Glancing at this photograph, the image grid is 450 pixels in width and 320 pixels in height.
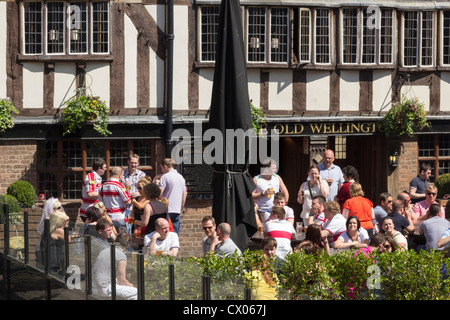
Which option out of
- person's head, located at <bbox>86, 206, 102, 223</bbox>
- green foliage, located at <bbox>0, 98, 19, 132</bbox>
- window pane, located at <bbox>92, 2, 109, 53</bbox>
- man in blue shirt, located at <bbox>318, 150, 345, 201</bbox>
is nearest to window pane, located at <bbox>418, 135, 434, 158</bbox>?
man in blue shirt, located at <bbox>318, 150, 345, 201</bbox>

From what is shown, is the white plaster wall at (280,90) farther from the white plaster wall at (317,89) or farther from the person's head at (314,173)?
the person's head at (314,173)

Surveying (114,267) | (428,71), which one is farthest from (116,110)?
(114,267)

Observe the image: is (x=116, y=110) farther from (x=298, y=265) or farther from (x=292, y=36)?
(x=298, y=265)

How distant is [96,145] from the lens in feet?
62.1

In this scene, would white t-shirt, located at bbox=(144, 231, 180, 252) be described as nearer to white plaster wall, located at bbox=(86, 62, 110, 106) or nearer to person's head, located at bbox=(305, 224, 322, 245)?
person's head, located at bbox=(305, 224, 322, 245)

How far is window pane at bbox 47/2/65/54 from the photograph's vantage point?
18.4 metres

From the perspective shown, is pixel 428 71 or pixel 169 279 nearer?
pixel 169 279

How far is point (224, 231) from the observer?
12.5 meters

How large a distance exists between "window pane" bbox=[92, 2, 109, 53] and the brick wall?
7.39 feet

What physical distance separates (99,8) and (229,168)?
20.7 ft

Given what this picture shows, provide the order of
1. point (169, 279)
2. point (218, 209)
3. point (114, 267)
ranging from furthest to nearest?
point (218, 209), point (114, 267), point (169, 279)

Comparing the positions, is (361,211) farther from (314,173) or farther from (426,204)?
(426,204)

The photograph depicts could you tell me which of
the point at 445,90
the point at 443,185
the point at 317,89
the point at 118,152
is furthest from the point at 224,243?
the point at 445,90

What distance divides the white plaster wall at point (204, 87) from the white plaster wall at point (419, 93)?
4153 millimetres
